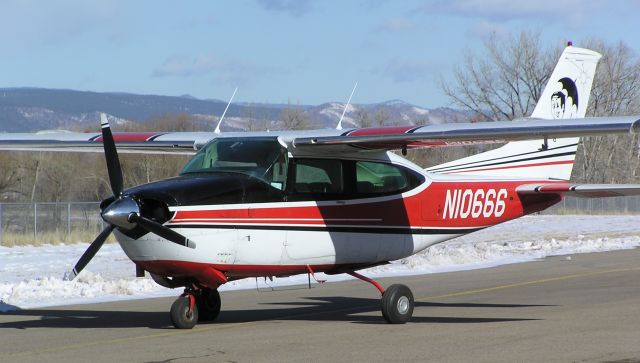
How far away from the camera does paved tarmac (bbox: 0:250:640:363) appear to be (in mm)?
9719

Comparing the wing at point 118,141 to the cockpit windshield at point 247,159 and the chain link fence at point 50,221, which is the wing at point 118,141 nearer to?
the cockpit windshield at point 247,159

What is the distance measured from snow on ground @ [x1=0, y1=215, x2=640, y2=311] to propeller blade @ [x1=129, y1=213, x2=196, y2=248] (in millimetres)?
4192

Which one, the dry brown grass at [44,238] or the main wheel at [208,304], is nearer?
the main wheel at [208,304]

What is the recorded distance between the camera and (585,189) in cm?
1372

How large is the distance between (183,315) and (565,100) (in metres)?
7.42

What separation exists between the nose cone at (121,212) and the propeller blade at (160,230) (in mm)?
54

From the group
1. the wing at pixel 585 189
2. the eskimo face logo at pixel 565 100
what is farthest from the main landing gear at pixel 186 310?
the eskimo face logo at pixel 565 100

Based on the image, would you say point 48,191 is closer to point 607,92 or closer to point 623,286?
point 607,92

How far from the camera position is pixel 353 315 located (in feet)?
43.9

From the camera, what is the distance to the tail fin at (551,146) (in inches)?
585

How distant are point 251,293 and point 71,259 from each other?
9.91m

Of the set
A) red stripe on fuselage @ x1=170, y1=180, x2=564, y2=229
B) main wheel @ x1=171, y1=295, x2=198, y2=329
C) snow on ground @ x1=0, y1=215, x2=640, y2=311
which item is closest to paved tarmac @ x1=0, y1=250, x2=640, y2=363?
main wheel @ x1=171, y1=295, x2=198, y2=329

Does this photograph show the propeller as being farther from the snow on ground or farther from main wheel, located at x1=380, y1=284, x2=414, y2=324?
the snow on ground

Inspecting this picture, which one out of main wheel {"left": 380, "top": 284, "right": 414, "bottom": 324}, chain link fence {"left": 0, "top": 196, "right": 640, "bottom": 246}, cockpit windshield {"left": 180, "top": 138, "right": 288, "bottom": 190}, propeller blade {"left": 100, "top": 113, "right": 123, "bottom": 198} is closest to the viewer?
propeller blade {"left": 100, "top": 113, "right": 123, "bottom": 198}
